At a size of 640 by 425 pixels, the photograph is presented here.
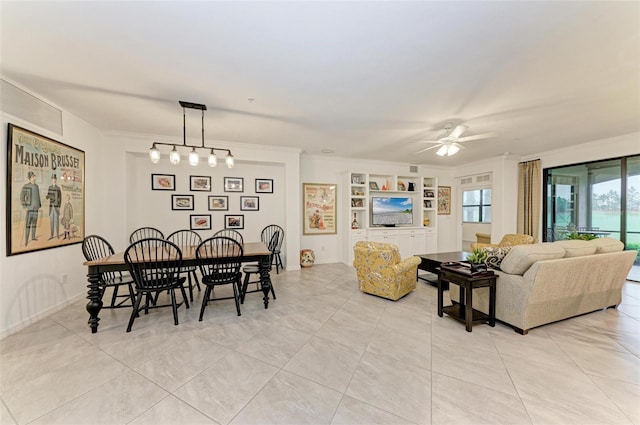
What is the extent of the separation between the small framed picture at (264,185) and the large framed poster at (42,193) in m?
2.82

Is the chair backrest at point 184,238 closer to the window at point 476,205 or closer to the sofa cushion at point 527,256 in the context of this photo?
the sofa cushion at point 527,256

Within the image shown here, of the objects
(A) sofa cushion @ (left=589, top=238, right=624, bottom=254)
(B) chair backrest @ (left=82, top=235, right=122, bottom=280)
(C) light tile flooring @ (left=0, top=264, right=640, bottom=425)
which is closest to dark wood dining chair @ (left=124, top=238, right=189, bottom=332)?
(C) light tile flooring @ (left=0, top=264, right=640, bottom=425)

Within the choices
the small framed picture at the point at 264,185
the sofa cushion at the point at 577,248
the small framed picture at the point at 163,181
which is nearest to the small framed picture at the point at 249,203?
the small framed picture at the point at 264,185

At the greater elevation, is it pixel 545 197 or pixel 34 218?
pixel 545 197

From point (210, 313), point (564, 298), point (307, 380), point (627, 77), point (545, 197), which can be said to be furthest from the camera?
point (545, 197)

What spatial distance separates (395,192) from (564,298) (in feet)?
13.6

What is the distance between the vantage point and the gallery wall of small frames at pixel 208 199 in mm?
4910

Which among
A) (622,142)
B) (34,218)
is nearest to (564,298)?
(622,142)

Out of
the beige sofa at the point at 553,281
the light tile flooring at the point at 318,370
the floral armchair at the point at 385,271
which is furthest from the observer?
the floral armchair at the point at 385,271

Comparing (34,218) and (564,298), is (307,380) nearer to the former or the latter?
(564,298)

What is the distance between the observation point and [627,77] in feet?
7.97

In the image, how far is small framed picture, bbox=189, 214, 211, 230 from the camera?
505cm

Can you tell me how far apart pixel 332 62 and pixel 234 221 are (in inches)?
157

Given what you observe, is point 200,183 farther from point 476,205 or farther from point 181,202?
point 476,205
